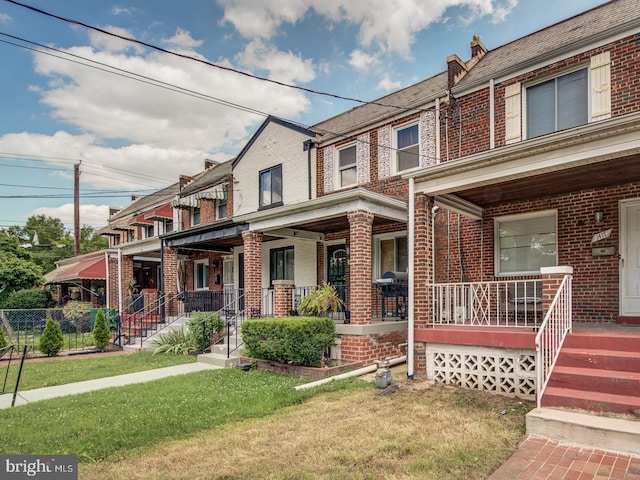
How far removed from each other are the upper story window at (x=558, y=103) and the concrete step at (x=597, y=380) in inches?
220

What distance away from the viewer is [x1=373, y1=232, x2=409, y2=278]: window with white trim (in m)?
11.8

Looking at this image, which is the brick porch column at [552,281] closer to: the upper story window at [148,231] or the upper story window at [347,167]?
the upper story window at [347,167]

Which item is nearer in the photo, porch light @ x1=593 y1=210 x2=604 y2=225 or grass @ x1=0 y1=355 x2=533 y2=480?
grass @ x1=0 y1=355 x2=533 y2=480

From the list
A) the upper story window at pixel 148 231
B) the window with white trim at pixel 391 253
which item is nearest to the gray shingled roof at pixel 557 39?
the window with white trim at pixel 391 253

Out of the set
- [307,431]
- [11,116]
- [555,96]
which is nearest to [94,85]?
[307,431]

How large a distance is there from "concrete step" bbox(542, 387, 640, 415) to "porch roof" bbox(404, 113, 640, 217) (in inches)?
125

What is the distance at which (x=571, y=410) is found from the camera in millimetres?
4859

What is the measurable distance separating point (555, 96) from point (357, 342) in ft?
22.1

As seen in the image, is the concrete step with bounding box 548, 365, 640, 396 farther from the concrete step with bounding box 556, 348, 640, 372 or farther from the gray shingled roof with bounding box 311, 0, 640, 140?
the gray shingled roof with bounding box 311, 0, 640, 140

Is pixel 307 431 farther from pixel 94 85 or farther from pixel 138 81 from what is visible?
pixel 94 85

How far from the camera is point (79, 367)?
10594mm

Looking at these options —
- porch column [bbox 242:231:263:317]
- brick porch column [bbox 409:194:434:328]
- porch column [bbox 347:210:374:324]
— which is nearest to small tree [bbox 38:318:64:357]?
porch column [bbox 242:231:263:317]

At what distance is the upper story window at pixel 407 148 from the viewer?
11.5m

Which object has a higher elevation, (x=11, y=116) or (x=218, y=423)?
(x=11, y=116)
